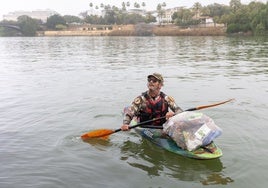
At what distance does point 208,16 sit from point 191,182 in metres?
137

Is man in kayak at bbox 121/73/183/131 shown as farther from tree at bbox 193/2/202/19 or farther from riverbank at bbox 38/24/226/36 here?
tree at bbox 193/2/202/19

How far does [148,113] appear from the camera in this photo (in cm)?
896

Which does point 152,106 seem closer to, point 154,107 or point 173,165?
point 154,107

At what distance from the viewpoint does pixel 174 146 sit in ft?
26.7

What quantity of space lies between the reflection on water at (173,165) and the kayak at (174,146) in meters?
0.16

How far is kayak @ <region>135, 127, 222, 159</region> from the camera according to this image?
299 inches

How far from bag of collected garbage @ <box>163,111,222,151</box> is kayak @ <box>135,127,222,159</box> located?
5.5 inches

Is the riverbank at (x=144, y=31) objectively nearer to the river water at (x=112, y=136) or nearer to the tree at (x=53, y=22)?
the tree at (x=53, y=22)

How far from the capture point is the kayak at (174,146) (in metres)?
7.58

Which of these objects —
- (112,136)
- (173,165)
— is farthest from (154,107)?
(112,136)

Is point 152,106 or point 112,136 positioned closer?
point 152,106

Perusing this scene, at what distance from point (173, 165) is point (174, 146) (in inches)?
19.7

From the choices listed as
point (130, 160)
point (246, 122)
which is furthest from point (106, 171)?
point (246, 122)

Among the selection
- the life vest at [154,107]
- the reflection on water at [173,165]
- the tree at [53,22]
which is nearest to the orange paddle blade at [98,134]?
the reflection on water at [173,165]
